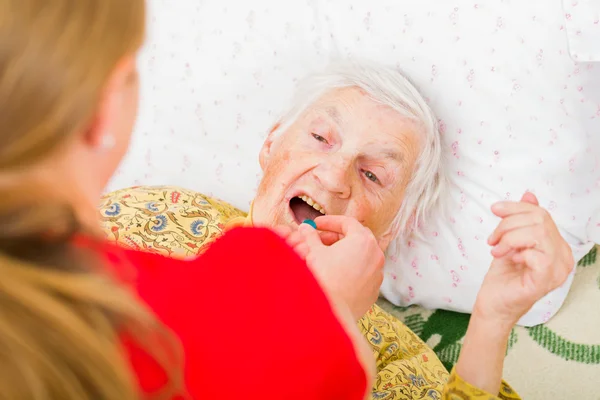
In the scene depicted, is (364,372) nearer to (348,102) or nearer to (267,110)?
(348,102)

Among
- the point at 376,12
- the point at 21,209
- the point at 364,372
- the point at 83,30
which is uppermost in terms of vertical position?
the point at 376,12

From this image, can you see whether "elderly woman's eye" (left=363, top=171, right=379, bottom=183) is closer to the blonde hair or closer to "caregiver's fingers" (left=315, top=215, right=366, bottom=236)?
"caregiver's fingers" (left=315, top=215, right=366, bottom=236)

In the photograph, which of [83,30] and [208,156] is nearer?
[83,30]

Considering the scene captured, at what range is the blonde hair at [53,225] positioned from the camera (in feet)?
1.53

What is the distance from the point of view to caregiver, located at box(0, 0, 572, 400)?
0.47 m

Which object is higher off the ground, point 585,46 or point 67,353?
point 585,46

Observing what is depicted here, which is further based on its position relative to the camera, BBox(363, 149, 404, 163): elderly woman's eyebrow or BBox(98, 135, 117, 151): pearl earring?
BBox(363, 149, 404, 163): elderly woman's eyebrow

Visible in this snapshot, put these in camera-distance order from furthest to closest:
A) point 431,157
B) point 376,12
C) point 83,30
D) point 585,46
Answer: point 376,12 → point 431,157 → point 585,46 → point 83,30

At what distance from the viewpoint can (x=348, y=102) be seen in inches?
60.4

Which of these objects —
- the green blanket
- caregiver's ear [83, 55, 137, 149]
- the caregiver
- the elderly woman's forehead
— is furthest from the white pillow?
caregiver's ear [83, 55, 137, 149]

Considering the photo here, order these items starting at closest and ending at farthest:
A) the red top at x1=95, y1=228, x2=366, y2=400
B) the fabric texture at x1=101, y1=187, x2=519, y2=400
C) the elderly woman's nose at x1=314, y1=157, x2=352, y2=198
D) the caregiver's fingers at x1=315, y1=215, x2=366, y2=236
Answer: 1. the red top at x1=95, y1=228, x2=366, y2=400
2. the caregiver's fingers at x1=315, y1=215, x2=366, y2=236
3. the fabric texture at x1=101, y1=187, x2=519, y2=400
4. the elderly woman's nose at x1=314, y1=157, x2=352, y2=198

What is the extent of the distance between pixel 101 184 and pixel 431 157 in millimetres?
1111

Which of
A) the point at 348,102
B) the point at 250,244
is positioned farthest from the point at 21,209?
the point at 348,102

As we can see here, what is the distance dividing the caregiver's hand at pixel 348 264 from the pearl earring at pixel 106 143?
→ 33cm
